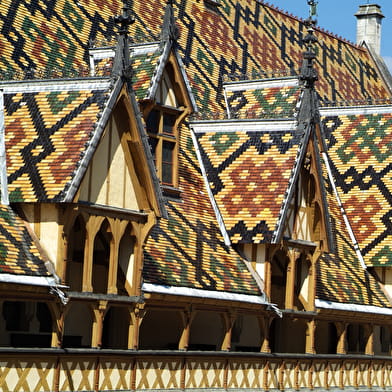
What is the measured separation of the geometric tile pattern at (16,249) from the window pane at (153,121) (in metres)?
6.47

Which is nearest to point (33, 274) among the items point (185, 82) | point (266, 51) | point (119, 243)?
point (119, 243)

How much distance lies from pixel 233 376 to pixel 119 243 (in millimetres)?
4268

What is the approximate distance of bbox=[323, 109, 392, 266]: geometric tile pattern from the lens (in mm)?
34594

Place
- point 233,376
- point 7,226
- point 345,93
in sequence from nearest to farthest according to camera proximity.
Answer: point 7,226 < point 233,376 < point 345,93

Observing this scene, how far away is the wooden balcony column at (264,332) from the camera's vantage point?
27.3 meters

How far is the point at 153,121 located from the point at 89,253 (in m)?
6.61

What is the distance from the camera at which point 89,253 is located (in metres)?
21.9

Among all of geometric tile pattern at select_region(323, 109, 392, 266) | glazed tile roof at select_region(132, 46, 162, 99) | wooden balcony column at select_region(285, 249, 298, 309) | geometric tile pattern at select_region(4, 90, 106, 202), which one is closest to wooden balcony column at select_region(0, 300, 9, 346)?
geometric tile pattern at select_region(4, 90, 106, 202)

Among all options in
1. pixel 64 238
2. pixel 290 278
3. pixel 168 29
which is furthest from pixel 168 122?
pixel 64 238

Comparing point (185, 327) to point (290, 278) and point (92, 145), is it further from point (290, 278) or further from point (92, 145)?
point (92, 145)

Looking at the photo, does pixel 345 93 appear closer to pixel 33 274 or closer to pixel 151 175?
pixel 151 175

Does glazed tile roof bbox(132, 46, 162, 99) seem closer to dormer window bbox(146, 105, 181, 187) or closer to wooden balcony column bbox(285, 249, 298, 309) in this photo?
dormer window bbox(146, 105, 181, 187)

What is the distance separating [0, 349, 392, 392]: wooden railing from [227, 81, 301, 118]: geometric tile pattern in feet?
19.8

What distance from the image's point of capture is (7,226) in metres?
21.4
